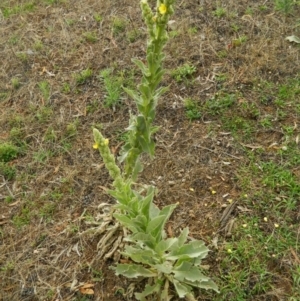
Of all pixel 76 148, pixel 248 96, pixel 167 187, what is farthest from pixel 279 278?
pixel 76 148

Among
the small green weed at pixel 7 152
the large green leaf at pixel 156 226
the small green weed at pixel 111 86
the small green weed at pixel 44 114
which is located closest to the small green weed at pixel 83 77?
the small green weed at pixel 111 86

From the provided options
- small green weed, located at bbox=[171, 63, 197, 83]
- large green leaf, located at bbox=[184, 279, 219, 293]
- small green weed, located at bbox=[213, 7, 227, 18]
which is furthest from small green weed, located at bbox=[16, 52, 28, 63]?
large green leaf, located at bbox=[184, 279, 219, 293]

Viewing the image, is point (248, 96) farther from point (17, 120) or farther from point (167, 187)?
point (17, 120)

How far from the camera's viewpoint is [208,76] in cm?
430

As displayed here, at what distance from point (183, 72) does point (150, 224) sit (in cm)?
221

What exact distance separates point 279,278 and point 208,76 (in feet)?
7.20

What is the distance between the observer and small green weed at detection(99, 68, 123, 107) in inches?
165

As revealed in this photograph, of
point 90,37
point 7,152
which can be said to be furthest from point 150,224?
point 90,37

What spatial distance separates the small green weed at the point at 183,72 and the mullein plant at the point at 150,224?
63.4 inches

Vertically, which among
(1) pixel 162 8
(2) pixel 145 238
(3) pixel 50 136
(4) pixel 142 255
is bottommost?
(3) pixel 50 136

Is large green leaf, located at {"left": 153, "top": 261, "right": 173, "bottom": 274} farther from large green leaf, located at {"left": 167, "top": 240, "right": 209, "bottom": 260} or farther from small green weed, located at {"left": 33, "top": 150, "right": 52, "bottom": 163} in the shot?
small green weed, located at {"left": 33, "top": 150, "right": 52, "bottom": 163}

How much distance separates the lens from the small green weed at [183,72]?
4.32 m

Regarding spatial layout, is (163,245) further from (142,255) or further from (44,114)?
(44,114)

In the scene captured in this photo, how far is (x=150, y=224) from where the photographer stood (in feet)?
8.35
